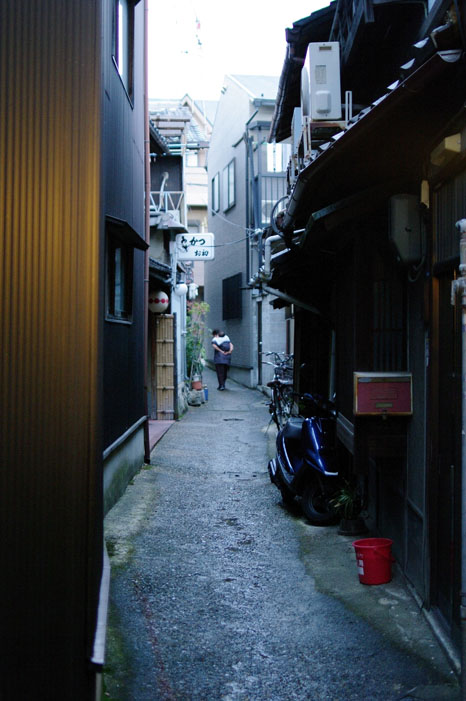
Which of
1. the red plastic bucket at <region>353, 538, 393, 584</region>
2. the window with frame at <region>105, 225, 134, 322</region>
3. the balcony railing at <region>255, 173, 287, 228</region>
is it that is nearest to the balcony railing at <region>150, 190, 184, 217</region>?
the balcony railing at <region>255, 173, 287, 228</region>

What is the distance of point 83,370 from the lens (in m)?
3.88

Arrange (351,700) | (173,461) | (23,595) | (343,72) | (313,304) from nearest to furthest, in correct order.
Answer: (23,595), (351,700), (343,72), (313,304), (173,461)

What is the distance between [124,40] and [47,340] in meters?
8.18

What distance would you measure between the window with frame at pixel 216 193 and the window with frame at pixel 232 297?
3328 millimetres

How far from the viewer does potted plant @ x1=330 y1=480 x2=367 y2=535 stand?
8.15 meters

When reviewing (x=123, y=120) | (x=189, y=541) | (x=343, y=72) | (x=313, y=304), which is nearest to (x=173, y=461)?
(x=313, y=304)

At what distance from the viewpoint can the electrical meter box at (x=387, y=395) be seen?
6.32 m

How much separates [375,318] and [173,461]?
7.03 meters

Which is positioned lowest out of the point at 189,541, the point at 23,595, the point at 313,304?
the point at 189,541

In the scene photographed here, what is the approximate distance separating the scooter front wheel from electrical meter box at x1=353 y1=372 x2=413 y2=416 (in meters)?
2.47

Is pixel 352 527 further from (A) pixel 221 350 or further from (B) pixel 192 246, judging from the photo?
(A) pixel 221 350

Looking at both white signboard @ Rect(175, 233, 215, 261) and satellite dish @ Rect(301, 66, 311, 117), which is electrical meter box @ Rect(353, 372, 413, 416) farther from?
white signboard @ Rect(175, 233, 215, 261)

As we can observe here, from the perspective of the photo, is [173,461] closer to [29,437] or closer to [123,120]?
[123,120]

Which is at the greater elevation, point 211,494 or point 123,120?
point 123,120
